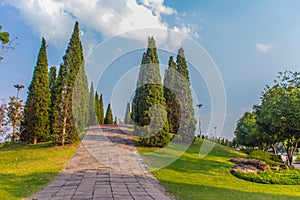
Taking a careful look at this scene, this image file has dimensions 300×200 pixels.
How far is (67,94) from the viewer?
12.9 metres

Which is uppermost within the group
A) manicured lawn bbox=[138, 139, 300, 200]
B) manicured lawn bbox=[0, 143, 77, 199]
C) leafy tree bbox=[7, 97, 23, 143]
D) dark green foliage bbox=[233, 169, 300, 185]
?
leafy tree bbox=[7, 97, 23, 143]

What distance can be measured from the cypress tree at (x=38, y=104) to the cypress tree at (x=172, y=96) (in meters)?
8.71

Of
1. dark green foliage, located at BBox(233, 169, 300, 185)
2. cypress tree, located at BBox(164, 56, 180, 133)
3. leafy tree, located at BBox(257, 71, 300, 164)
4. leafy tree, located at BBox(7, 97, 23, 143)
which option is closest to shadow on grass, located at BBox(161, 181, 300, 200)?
dark green foliage, located at BBox(233, 169, 300, 185)


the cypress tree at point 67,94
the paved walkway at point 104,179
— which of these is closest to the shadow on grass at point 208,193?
the paved walkway at point 104,179

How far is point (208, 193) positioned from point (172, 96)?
1327cm

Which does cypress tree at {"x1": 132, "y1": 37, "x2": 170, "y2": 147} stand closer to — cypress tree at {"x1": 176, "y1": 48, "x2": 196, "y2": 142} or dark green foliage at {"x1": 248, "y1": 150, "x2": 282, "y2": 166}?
cypress tree at {"x1": 176, "y1": 48, "x2": 196, "y2": 142}

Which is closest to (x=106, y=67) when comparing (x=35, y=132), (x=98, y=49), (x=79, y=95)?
(x=98, y=49)

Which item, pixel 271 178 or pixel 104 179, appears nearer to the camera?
pixel 104 179

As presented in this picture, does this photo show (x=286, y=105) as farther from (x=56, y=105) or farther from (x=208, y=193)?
(x=56, y=105)

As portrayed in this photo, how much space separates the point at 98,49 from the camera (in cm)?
713

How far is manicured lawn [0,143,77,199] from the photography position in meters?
5.81

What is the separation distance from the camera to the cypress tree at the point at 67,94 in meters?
12.7

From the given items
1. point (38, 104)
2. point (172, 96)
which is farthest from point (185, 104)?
point (38, 104)

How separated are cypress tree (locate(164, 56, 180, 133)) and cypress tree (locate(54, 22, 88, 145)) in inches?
294
